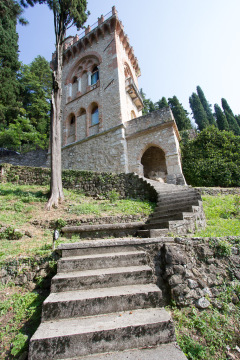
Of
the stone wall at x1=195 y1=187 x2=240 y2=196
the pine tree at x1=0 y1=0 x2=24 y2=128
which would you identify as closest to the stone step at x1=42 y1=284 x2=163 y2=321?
the stone wall at x1=195 y1=187 x2=240 y2=196

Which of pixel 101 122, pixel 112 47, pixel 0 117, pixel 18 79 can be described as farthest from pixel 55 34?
pixel 18 79

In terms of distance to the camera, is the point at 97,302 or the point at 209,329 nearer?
the point at 97,302

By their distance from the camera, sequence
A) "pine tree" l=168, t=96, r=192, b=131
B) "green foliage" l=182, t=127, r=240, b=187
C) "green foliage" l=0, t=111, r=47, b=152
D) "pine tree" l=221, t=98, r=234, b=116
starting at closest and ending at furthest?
1. "green foliage" l=182, t=127, r=240, b=187
2. "green foliage" l=0, t=111, r=47, b=152
3. "pine tree" l=168, t=96, r=192, b=131
4. "pine tree" l=221, t=98, r=234, b=116

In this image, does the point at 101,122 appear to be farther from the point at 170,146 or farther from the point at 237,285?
the point at 237,285

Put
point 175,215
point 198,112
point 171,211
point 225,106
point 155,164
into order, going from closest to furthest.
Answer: point 175,215, point 171,211, point 155,164, point 198,112, point 225,106

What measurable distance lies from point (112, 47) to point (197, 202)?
14.5 m

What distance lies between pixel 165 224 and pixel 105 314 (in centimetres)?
239

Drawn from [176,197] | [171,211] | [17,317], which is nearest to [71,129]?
[176,197]

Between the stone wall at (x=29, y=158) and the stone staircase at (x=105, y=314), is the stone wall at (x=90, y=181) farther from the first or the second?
the stone wall at (x=29, y=158)

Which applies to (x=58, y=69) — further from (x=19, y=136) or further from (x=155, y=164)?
(x=19, y=136)

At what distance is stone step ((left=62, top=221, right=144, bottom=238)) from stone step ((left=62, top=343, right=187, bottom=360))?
9.58 feet

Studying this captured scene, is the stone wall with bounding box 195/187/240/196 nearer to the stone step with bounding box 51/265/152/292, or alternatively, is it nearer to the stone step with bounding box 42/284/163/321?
the stone step with bounding box 51/265/152/292

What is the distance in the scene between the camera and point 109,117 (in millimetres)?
12844

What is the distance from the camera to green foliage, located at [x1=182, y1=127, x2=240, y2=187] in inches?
451
